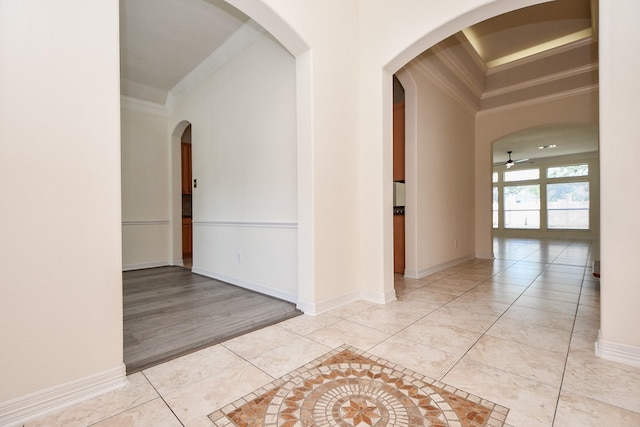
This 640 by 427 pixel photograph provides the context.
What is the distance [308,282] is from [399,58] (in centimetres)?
223

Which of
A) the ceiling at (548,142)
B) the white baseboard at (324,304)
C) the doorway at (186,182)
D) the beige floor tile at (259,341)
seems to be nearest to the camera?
the beige floor tile at (259,341)

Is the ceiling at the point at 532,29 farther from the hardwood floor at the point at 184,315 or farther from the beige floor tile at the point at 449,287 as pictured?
the hardwood floor at the point at 184,315

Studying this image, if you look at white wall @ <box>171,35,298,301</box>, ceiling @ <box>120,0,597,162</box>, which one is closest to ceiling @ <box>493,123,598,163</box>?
ceiling @ <box>120,0,597,162</box>

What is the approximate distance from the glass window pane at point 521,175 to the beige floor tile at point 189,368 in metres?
13.0

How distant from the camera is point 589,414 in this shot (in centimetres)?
122

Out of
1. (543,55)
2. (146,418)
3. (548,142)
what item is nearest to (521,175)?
(548,142)

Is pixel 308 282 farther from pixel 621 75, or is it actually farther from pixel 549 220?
pixel 549 220

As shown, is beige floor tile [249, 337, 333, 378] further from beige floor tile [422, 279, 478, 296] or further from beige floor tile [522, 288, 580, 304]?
beige floor tile [522, 288, 580, 304]

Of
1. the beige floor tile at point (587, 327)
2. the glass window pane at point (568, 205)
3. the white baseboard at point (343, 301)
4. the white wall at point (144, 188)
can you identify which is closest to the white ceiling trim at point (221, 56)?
the white wall at point (144, 188)

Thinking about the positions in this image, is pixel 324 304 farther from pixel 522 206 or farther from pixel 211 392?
pixel 522 206

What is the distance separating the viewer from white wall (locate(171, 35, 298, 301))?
9.81ft

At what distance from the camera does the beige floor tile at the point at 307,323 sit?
218cm

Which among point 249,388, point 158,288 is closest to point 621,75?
point 249,388

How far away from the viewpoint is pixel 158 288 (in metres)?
3.56
